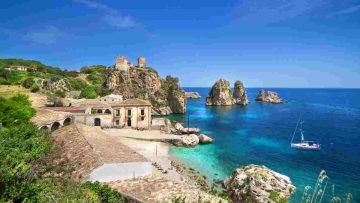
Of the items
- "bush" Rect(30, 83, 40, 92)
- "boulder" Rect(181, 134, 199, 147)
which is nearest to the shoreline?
"boulder" Rect(181, 134, 199, 147)

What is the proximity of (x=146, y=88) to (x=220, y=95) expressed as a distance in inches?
1845

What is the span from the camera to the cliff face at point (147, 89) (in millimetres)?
86250

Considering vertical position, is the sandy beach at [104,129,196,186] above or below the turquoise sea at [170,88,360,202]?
above

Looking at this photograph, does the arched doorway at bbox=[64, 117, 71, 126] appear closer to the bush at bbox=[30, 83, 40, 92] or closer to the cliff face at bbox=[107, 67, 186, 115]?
the bush at bbox=[30, 83, 40, 92]

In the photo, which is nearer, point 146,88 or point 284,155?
point 284,155

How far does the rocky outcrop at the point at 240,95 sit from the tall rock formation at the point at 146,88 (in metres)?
47.0

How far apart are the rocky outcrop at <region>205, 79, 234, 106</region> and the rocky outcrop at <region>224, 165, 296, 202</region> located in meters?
99.2

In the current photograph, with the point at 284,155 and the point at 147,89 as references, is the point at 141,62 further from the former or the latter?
the point at 284,155

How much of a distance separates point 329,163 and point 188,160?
1955 cm

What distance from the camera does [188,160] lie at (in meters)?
37.0

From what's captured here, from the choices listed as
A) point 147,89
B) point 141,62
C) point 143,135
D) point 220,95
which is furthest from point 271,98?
point 143,135

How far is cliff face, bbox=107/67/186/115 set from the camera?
8625cm

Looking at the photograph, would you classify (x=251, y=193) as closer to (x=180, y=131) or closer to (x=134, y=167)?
(x=134, y=167)

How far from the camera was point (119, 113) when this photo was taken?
4928 centimetres
